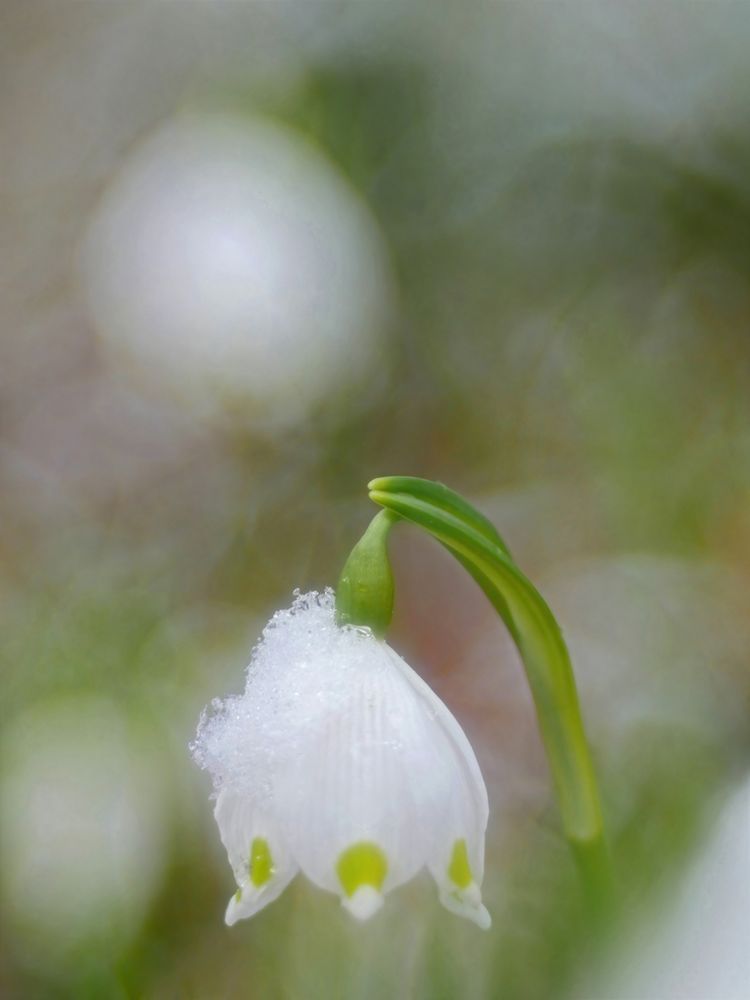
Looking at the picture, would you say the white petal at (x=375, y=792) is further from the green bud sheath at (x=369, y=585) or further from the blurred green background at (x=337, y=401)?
the blurred green background at (x=337, y=401)

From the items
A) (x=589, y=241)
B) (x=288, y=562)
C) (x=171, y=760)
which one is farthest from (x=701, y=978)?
(x=589, y=241)

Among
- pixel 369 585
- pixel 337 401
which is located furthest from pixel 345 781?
pixel 337 401

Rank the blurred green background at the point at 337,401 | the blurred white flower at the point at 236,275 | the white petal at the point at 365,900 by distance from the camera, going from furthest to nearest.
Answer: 1. the blurred white flower at the point at 236,275
2. the blurred green background at the point at 337,401
3. the white petal at the point at 365,900

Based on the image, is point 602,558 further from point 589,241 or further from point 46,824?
point 46,824

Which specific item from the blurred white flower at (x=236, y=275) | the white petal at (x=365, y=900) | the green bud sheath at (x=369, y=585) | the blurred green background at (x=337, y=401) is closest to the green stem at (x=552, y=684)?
the green bud sheath at (x=369, y=585)

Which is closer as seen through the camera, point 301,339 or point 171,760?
point 171,760

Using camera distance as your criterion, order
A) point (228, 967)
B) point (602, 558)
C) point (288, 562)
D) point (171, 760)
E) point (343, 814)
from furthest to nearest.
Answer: point (288, 562) < point (602, 558) < point (171, 760) < point (228, 967) < point (343, 814)
